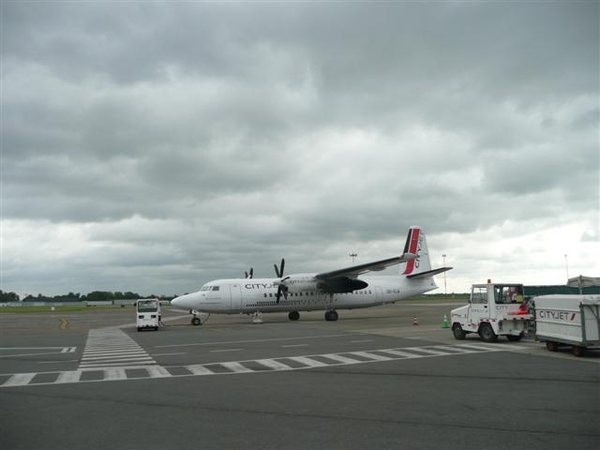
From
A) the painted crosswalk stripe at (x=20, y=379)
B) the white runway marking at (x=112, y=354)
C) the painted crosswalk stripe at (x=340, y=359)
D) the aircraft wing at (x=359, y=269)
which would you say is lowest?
the white runway marking at (x=112, y=354)

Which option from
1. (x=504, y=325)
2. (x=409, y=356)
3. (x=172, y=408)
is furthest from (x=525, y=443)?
(x=504, y=325)

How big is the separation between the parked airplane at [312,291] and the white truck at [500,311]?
484 inches

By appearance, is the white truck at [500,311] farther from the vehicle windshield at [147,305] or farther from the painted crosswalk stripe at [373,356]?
the vehicle windshield at [147,305]

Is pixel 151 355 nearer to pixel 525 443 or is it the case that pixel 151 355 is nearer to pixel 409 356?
pixel 409 356

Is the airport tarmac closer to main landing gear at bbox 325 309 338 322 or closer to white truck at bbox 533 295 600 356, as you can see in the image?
white truck at bbox 533 295 600 356

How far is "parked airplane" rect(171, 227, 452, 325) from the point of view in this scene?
115ft

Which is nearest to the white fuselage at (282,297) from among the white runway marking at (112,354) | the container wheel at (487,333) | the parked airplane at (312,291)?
the parked airplane at (312,291)

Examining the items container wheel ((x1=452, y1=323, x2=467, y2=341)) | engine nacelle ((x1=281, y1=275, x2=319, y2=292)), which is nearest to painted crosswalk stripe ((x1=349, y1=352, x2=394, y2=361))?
container wheel ((x1=452, y1=323, x2=467, y2=341))

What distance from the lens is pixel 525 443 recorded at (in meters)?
6.79

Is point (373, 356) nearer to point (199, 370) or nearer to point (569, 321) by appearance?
point (199, 370)

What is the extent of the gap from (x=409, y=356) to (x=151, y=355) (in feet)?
30.5

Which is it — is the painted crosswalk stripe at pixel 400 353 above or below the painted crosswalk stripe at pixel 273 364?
below

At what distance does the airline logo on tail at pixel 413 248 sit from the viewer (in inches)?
1700

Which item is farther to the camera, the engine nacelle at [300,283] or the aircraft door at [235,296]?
the engine nacelle at [300,283]
